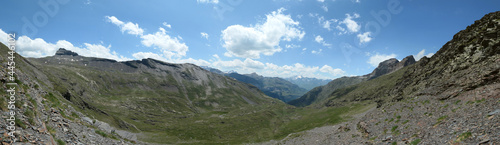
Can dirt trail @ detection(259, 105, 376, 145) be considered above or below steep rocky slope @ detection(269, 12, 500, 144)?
below

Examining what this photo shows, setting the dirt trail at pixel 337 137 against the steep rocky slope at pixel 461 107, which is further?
the dirt trail at pixel 337 137

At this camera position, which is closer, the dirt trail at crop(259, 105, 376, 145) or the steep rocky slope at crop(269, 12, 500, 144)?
→ the steep rocky slope at crop(269, 12, 500, 144)

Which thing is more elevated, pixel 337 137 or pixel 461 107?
pixel 461 107

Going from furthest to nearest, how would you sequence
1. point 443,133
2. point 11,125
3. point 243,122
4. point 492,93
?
point 243,122 → point 492,93 → point 443,133 → point 11,125

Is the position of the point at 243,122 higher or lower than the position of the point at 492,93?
lower

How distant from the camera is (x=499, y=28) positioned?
40625 millimetres

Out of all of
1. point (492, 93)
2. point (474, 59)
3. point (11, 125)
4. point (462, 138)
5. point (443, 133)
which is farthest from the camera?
point (474, 59)

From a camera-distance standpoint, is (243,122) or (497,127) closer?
(497,127)

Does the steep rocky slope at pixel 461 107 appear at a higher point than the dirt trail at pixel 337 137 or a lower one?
higher

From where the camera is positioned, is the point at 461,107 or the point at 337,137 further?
the point at 337,137

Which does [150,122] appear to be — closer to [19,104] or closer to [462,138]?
[19,104]

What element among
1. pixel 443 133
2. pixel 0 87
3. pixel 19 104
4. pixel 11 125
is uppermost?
pixel 0 87

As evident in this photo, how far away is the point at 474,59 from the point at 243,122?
6053 inches

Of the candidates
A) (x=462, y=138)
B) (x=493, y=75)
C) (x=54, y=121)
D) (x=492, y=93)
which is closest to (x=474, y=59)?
(x=493, y=75)
